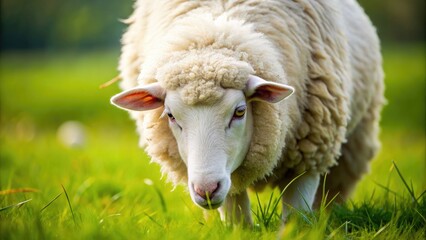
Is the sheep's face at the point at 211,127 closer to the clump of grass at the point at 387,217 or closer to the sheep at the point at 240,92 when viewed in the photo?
the sheep at the point at 240,92

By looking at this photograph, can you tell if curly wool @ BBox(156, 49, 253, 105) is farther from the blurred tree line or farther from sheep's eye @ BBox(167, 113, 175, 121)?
the blurred tree line

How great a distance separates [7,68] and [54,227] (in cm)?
2606

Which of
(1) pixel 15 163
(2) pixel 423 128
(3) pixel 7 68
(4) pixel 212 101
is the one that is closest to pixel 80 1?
(3) pixel 7 68

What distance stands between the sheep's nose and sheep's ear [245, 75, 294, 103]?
1.86ft

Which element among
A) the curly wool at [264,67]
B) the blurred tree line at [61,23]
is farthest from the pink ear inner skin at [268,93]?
the blurred tree line at [61,23]

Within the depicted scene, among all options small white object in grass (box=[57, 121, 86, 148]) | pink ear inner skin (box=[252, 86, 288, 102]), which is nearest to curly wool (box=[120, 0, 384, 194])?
pink ear inner skin (box=[252, 86, 288, 102])

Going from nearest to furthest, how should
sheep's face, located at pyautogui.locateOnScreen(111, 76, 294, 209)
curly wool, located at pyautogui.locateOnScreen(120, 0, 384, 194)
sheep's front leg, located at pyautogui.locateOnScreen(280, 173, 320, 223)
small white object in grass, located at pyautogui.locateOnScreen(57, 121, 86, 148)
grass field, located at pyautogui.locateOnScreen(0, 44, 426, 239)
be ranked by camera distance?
grass field, located at pyautogui.locateOnScreen(0, 44, 426, 239), sheep's face, located at pyautogui.locateOnScreen(111, 76, 294, 209), curly wool, located at pyautogui.locateOnScreen(120, 0, 384, 194), sheep's front leg, located at pyautogui.locateOnScreen(280, 173, 320, 223), small white object in grass, located at pyautogui.locateOnScreen(57, 121, 86, 148)

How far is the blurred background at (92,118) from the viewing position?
546 cm

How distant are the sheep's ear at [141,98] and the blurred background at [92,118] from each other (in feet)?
4.18

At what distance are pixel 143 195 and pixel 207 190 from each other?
1.77 metres

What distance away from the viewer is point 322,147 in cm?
380

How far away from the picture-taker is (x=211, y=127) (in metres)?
3.04

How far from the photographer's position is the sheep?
3.08m

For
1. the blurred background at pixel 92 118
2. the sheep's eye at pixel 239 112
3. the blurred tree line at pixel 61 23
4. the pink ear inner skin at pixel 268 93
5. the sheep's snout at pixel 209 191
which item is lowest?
the blurred tree line at pixel 61 23
